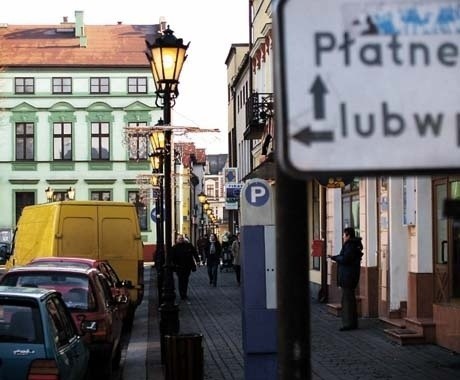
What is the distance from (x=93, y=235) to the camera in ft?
67.7

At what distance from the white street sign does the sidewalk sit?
9329 mm

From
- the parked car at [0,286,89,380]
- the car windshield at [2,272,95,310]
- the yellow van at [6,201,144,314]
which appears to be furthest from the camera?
the yellow van at [6,201,144,314]

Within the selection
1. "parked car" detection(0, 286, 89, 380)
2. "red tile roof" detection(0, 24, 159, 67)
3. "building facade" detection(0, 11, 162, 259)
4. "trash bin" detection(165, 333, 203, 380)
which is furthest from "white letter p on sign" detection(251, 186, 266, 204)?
"red tile roof" detection(0, 24, 159, 67)

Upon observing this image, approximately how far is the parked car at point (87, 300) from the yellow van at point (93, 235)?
7451 millimetres

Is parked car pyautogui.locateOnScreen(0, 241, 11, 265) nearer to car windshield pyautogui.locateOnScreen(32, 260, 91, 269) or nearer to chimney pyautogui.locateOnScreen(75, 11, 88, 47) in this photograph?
car windshield pyautogui.locateOnScreen(32, 260, 91, 269)

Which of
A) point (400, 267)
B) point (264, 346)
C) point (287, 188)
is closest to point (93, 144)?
point (400, 267)

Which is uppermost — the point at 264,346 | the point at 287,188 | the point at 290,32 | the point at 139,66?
the point at 139,66

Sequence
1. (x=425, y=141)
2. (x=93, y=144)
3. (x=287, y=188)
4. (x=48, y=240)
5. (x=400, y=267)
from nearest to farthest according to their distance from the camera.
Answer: (x=425, y=141) < (x=287, y=188) < (x=400, y=267) < (x=48, y=240) < (x=93, y=144)

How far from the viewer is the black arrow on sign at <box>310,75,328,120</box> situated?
2385 mm

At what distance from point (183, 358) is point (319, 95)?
814 cm

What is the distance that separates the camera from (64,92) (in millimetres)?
66312

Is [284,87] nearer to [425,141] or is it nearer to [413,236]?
[425,141]

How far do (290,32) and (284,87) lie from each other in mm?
153

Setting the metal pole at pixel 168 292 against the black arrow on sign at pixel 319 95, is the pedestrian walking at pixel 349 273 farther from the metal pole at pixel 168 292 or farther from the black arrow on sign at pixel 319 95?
the black arrow on sign at pixel 319 95
